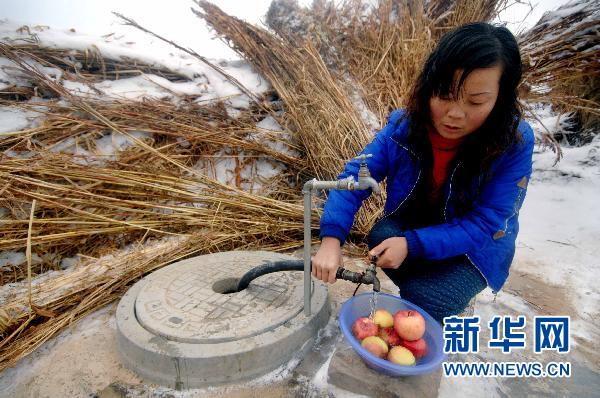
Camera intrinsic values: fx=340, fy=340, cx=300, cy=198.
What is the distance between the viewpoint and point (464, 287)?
1.41 m

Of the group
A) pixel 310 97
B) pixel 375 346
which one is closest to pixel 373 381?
pixel 375 346

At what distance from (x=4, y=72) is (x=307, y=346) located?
3.01 m

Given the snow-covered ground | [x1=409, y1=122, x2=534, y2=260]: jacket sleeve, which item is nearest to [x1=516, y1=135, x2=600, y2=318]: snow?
the snow-covered ground

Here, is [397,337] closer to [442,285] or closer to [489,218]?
[442,285]

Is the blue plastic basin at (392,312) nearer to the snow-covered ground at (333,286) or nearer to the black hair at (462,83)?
the snow-covered ground at (333,286)

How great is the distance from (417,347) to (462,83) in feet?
3.11

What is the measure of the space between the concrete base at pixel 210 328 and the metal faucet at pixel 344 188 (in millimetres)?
140

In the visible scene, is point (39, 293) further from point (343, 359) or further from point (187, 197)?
point (343, 359)

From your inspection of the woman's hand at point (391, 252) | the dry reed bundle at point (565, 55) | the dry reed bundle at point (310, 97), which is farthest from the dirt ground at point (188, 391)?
the dry reed bundle at point (565, 55)

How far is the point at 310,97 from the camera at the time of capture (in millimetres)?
2928

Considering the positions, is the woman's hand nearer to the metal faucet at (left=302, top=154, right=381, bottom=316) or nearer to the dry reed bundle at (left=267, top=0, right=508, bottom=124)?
the metal faucet at (left=302, top=154, right=381, bottom=316)

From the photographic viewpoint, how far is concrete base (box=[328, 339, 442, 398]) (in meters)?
1.20

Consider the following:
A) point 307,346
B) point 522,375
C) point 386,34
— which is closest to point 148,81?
point 386,34

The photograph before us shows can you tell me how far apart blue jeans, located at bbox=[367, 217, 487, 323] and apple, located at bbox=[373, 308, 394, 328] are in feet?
0.63
